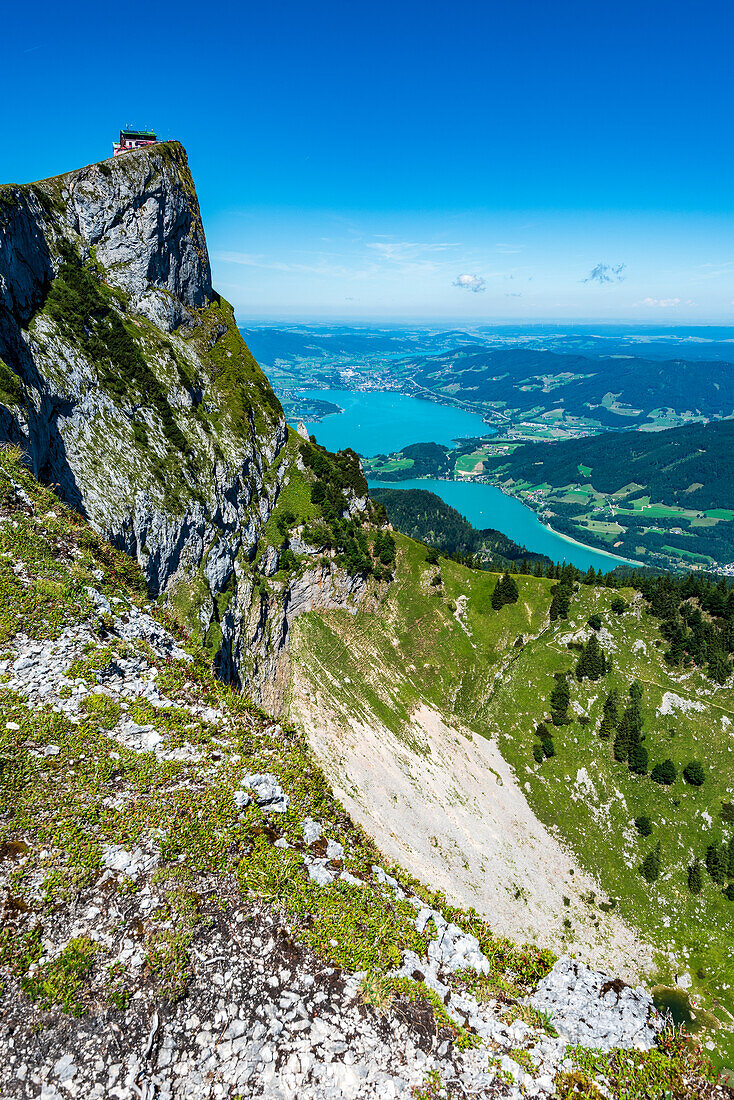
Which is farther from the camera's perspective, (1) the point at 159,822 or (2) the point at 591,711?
(2) the point at 591,711

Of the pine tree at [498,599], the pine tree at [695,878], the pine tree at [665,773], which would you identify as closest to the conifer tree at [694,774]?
the pine tree at [665,773]

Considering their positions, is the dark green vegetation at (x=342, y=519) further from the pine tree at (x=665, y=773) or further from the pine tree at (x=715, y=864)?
the pine tree at (x=715, y=864)

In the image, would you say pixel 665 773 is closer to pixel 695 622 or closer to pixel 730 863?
pixel 730 863

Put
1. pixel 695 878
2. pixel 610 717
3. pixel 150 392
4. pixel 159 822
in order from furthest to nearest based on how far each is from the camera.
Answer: pixel 610 717 → pixel 695 878 → pixel 150 392 → pixel 159 822

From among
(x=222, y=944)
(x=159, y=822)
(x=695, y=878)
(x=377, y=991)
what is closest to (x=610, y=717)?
(x=695, y=878)

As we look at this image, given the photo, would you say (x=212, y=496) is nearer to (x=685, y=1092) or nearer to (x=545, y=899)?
(x=685, y=1092)
